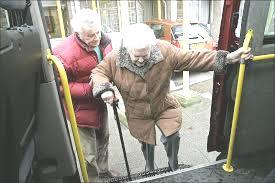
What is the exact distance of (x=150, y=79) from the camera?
2.46 m

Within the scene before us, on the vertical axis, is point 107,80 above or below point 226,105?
above

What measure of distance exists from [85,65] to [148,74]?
60cm

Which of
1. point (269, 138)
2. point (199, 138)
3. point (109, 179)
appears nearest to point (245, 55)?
point (269, 138)

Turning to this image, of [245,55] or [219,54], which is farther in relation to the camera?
[219,54]

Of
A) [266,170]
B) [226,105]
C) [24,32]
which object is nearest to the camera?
[24,32]

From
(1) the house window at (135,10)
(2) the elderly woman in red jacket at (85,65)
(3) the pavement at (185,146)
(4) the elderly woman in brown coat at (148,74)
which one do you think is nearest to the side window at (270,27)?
(4) the elderly woman in brown coat at (148,74)

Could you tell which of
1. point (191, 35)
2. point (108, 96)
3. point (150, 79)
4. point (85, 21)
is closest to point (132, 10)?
point (191, 35)

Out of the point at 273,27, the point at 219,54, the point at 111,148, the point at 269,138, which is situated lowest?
the point at 111,148

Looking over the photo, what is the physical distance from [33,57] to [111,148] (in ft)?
8.50

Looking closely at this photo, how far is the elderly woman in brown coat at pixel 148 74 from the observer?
227 centimetres

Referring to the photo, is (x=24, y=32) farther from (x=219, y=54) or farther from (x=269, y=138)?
(x=269, y=138)

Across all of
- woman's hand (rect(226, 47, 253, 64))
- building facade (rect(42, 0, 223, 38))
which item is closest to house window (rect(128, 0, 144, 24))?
building facade (rect(42, 0, 223, 38))

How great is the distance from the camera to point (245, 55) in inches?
78.1

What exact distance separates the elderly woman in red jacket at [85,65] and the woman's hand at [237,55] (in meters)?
1.15
